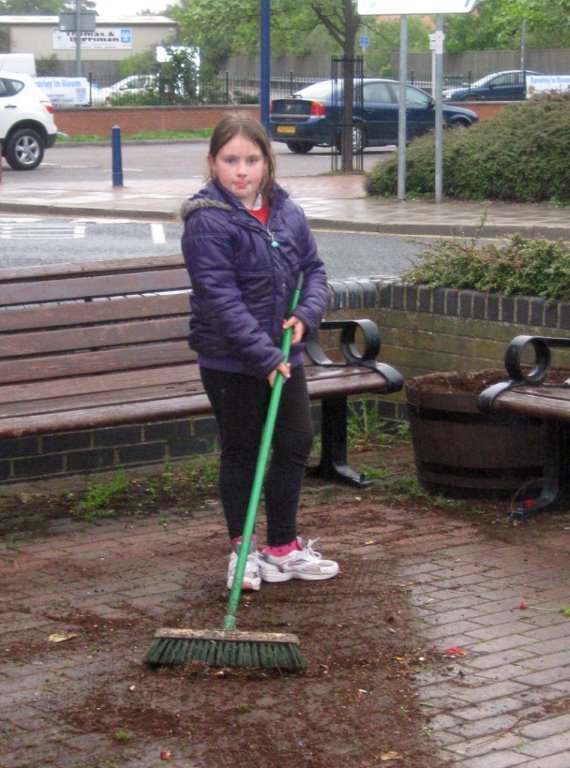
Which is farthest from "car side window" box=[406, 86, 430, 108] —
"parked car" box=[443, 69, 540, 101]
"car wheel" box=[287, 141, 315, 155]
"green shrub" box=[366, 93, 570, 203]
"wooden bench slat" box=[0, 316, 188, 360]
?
"wooden bench slat" box=[0, 316, 188, 360]

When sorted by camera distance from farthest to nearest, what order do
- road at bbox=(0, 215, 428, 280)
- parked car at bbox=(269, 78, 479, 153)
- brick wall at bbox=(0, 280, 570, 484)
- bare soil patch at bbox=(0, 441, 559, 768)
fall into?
parked car at bbox=(269, 78, 479, 153) < road at bbox=(0, 215, 428, 280) < brick wall at bbox=(0, 280, 570, 484) < bare soil patch at bbox=(0, 441, 559, 768)

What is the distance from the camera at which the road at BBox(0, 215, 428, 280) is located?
37.2 feet

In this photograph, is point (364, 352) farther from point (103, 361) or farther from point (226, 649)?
point (226, 649)

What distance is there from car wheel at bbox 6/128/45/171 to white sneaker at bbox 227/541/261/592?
21114 mm

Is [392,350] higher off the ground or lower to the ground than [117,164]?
lower

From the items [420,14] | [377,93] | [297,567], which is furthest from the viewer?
[377,93]

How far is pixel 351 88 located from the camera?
76.7 ft

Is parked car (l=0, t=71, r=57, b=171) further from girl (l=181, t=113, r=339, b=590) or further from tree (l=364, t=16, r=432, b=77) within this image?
girl (l=181, t=113, r=339, b=590)

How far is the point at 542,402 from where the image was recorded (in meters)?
5.11

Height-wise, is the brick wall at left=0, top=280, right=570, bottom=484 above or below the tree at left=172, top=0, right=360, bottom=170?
below

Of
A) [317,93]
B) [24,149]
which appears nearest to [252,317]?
[24,149]

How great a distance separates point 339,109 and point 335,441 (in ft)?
70.8

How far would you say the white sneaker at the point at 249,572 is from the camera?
177 inches

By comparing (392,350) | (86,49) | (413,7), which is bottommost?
(392,350)
